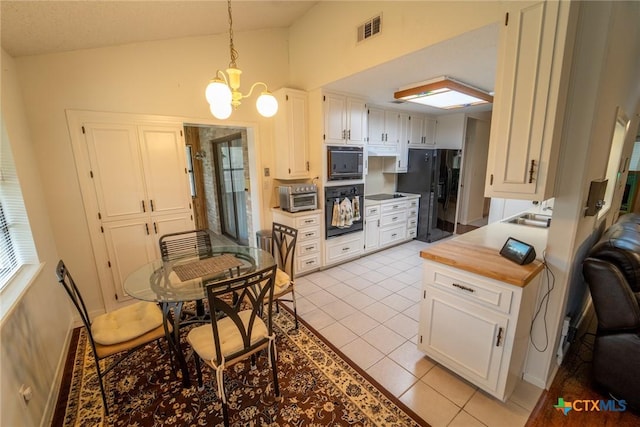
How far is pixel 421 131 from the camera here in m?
5.15

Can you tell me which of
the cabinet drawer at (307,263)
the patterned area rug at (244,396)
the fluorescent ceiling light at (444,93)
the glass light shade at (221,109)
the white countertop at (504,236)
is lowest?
the patterned area rug at (244,396)

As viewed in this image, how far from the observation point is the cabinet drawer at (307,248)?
3.53 meters

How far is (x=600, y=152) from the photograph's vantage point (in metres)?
1.78

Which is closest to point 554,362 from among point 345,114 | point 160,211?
point 345,114

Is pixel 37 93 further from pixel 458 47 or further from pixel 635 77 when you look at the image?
pixel 635 77

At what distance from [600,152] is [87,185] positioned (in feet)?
14.0

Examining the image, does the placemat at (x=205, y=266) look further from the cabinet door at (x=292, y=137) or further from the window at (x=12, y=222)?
the cabinet door at (x=292, y=137)

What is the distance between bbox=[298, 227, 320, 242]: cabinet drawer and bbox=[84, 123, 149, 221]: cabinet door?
71.7 inches

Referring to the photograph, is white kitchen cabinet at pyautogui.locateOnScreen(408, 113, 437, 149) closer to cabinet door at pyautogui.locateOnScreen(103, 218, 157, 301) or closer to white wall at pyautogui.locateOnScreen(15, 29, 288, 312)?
white wall at pyautogui.locateOnScreen(15, 29, 288, 312)

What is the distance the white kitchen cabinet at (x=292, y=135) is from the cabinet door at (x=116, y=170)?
1613 mm

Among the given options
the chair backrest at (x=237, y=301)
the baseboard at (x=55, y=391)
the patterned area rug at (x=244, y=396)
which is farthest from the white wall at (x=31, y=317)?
the chair backrest at (x=237, y=301)

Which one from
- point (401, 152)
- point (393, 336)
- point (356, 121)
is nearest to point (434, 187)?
point (401, 152)

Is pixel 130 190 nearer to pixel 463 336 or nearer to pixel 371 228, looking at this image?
pixel 371 228

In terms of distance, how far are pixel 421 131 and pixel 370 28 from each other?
10.2 feet
